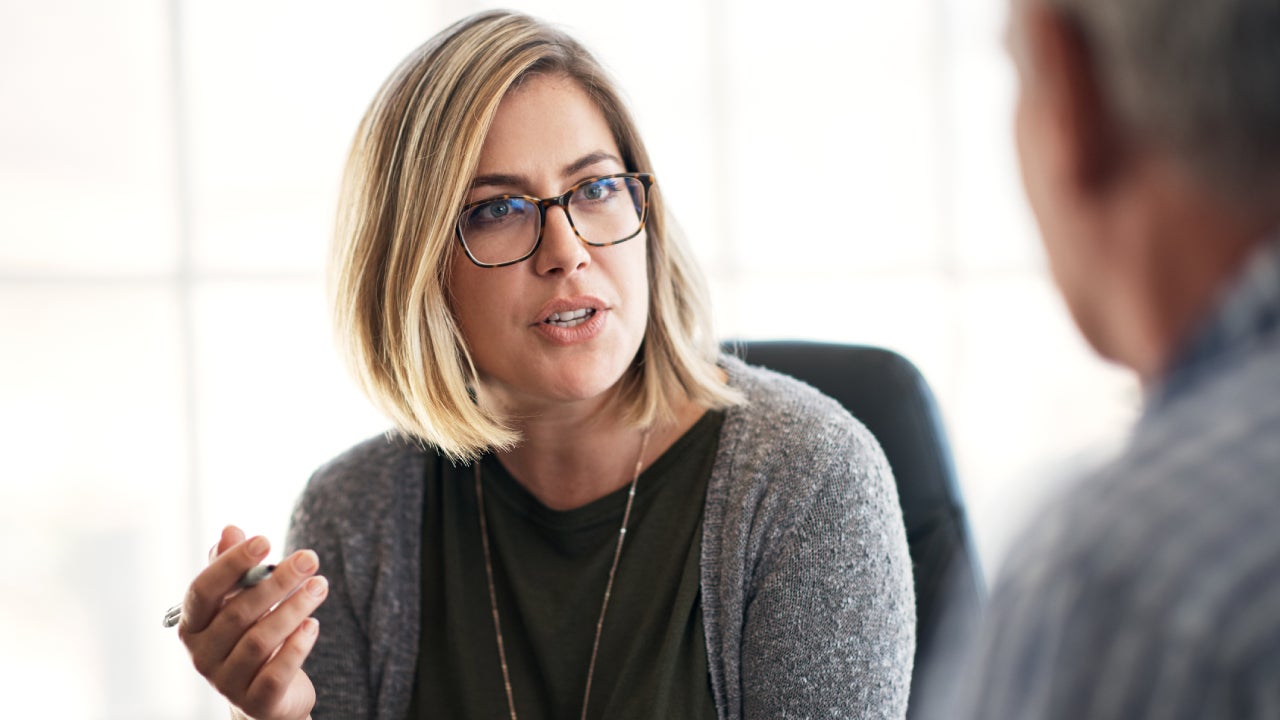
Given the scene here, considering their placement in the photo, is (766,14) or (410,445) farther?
(766,14)

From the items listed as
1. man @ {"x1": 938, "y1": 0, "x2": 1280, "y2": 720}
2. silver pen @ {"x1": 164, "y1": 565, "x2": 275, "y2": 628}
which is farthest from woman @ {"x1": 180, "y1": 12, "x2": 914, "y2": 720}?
man @ {"x1": 938, "y1": 0, "x2": 1280, "y2": 720}

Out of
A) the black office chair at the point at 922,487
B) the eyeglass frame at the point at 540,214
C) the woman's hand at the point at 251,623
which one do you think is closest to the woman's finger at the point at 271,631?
the woman's hand at the point at 251,623

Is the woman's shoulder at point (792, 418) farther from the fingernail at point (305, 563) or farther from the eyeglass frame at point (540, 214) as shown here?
the fingernail at point (305, 563)

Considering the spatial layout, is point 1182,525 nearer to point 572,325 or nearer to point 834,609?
point 834,609

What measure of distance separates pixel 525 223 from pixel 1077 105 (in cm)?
80

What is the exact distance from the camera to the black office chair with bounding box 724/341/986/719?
118 centimetres

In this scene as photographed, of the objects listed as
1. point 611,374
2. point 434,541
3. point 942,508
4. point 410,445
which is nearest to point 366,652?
point 434,541

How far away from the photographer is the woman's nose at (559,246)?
1.16 metres

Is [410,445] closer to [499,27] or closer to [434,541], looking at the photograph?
[434,541]

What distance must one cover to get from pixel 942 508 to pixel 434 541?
62 cm

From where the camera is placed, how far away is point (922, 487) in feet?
3.99

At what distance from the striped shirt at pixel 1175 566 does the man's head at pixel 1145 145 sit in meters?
0.02

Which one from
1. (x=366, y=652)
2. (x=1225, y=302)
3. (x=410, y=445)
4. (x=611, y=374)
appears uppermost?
(x=1225, y=302)

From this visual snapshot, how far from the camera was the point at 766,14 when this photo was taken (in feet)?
8.34
